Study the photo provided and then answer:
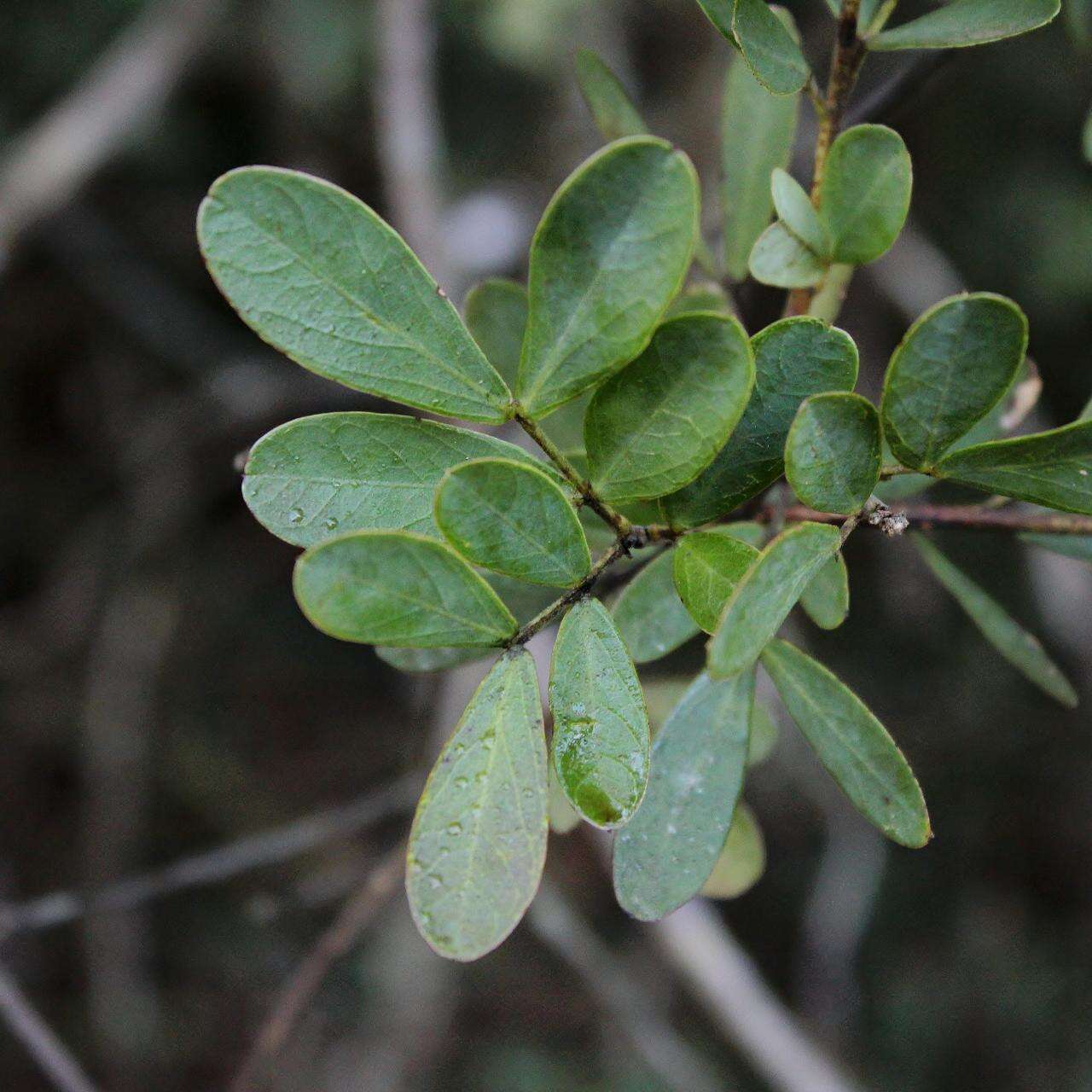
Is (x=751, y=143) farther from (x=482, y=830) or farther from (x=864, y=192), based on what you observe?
(x=482, y=830)

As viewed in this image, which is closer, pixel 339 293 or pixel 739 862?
pixel 339 293

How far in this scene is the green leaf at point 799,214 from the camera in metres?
0.41

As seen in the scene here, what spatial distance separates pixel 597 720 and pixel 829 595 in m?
0.15

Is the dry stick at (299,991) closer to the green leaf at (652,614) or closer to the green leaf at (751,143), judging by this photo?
the green leaf at (652,614)

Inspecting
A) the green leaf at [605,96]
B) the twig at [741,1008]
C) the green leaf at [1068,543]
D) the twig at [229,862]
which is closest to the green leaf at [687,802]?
the green leaf at [1068,543]

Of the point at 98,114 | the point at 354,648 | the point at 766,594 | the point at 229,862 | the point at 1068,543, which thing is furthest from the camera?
the point at 354,648

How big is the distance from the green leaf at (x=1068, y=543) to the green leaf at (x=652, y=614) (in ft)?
0.74

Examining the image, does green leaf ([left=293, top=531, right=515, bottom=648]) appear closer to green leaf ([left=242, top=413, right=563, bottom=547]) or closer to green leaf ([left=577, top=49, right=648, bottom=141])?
green leaf ([left=242, top=413, right=563, bottom=547])

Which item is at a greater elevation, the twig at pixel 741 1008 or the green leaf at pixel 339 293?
the green leaf at pixel 339 293

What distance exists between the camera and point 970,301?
344mm

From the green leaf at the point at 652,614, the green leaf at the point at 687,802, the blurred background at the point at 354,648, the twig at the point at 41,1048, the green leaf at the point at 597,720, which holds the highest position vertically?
the green leaf at the point at 597,720

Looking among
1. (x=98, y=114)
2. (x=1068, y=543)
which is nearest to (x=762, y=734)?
(x=1068, y=543)

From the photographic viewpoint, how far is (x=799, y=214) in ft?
1.40

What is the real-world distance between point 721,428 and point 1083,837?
99.7 inches
